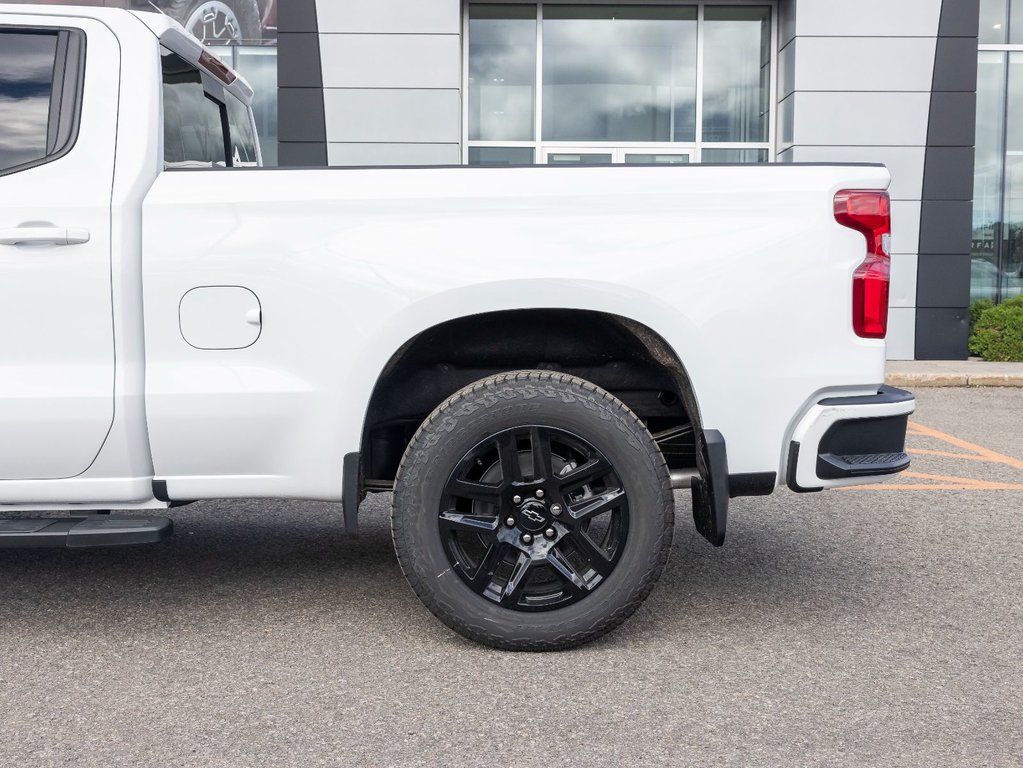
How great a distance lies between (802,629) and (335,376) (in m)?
1.75

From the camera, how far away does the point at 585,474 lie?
3045 mm

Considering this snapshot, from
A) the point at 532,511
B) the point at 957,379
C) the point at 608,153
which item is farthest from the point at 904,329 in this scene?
the point at 532,511

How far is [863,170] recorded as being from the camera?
3.08m

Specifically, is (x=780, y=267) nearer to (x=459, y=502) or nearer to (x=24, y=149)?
(x=459, y=502)

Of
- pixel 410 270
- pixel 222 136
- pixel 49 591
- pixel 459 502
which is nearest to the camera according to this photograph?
pixel 410 270

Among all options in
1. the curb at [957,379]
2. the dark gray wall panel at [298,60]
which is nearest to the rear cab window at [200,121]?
the curb at [957,379]

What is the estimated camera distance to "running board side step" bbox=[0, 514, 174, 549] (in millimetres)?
2986

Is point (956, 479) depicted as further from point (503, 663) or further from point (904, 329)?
point (904, 329)

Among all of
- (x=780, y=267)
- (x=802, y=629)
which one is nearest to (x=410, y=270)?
(x=780, y=267)

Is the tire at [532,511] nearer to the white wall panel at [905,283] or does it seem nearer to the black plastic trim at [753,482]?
the black plastic trim at [753,482]

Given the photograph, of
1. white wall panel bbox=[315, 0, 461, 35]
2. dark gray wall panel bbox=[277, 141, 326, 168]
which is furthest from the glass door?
dark gray wall panel bbox=[277, 141, 326, 168]

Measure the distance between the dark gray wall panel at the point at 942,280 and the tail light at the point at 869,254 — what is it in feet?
40.1

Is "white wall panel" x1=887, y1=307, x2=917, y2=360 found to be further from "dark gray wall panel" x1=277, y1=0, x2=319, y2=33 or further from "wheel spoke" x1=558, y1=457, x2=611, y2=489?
"wheel spoke" x1=558, y1=457, x2=611, y2=489

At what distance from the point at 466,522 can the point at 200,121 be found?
1925 millimetres
